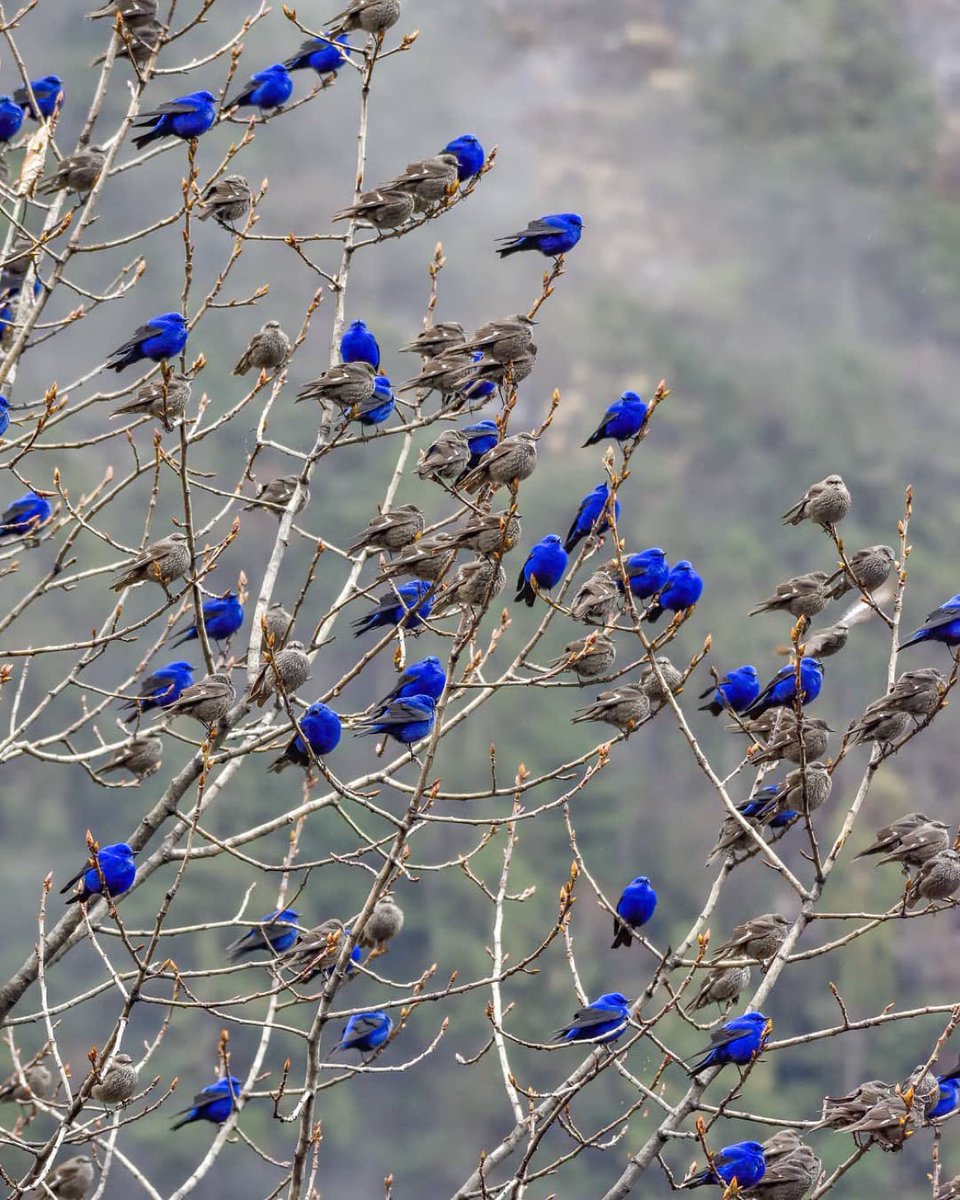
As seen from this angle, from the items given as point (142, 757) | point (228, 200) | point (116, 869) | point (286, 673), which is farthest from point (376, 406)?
point (116, 869)

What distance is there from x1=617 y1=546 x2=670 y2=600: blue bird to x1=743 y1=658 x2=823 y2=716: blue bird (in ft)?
2.00

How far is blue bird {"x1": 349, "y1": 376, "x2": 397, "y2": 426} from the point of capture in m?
6.68

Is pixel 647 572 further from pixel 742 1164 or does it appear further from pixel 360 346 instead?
pixel 742 1164

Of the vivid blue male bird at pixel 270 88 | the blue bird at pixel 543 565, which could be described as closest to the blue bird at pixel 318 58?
the vivid blue male bird at pixel 270 88

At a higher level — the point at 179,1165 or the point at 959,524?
the point at 959,524

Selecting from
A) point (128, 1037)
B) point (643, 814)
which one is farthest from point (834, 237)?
point (128, 1037)

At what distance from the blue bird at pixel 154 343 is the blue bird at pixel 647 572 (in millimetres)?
2118

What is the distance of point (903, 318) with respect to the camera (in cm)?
3844

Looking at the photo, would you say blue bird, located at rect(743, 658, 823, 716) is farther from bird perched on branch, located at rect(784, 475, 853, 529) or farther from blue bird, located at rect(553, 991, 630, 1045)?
blue bird, located at rect(553, 991, 630, 1045)

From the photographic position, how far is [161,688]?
7.80m

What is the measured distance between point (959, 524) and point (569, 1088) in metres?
30.1

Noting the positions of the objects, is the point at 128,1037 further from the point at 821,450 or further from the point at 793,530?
the point at 821,450

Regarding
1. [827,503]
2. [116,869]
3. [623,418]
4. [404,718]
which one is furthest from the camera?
[623,418]

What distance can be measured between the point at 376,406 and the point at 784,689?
1930mm
